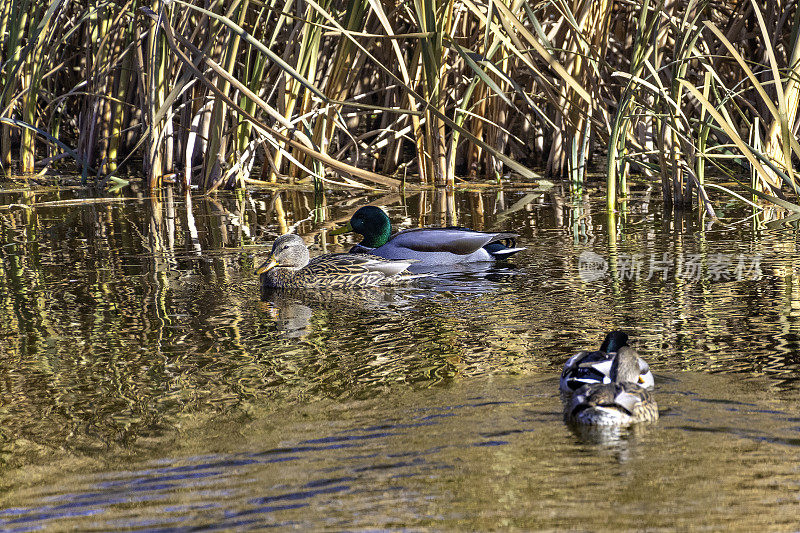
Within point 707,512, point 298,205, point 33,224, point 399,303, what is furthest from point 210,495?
point 298,205

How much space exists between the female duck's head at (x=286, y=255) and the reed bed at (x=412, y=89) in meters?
0.81

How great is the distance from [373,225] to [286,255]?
0.93m

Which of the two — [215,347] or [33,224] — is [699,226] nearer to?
[215,347]

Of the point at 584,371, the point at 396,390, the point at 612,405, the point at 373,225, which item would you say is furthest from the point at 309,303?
the point at 612,405

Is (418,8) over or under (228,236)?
over

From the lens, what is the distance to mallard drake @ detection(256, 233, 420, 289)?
5.98 meters

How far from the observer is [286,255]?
6.10m

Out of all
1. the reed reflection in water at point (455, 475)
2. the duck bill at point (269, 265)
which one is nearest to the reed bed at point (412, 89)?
the duck bill at point (269, 265)

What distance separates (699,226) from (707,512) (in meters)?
4.84

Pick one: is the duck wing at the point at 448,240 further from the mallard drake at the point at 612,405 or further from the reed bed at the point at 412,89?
the mallard drake at the point at 612,405

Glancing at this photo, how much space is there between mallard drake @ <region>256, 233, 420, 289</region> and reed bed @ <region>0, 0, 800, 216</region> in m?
0.87

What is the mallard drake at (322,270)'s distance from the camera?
5.98 m

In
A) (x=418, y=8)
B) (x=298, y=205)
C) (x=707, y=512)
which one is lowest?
(x=707, y=512)

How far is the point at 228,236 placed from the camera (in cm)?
735
